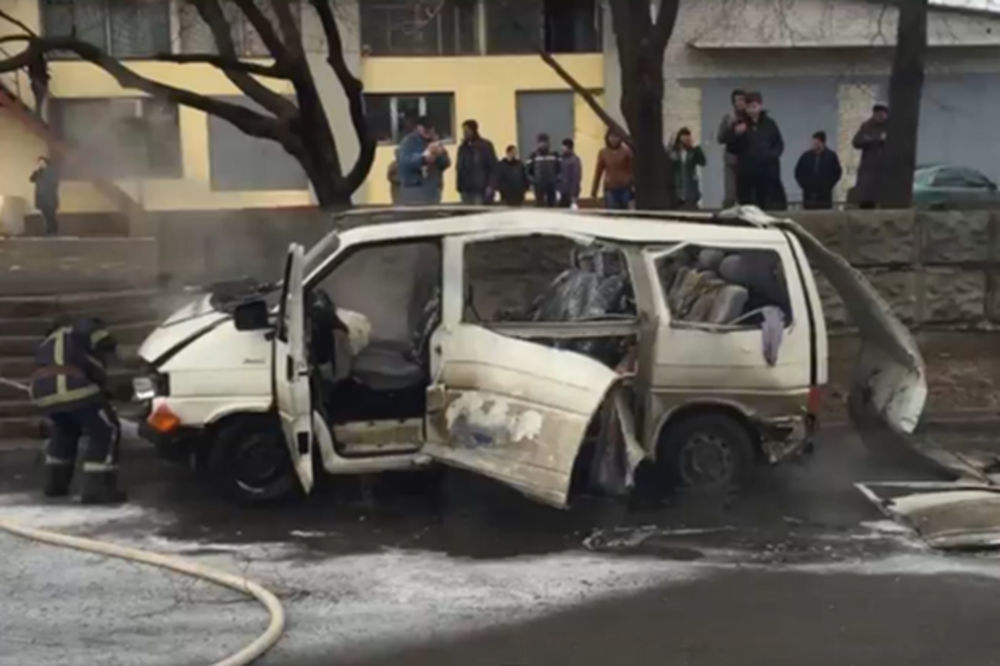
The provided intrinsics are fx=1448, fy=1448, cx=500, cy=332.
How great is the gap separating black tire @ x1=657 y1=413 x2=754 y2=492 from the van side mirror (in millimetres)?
2708

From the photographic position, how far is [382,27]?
3170 cm

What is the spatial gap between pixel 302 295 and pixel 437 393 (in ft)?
3.37

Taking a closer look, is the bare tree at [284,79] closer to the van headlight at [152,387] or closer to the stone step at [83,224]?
the stone step at [83,224]

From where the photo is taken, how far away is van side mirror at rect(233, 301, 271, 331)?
353 inches

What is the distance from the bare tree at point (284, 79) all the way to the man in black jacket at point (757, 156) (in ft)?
13.0

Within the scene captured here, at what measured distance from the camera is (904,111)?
1486 cm

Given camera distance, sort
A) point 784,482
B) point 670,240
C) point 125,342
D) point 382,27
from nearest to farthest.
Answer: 1. point 670,240
2. point 784,482
3. point 125,342
4. point 382,27

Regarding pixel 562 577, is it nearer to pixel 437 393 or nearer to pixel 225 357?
pixel 437 393

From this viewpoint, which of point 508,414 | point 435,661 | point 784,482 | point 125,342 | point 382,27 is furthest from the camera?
point 382,27

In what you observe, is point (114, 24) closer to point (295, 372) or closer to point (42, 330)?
point (42, 330)

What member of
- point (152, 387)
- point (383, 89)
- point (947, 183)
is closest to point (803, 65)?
point (947, 183)

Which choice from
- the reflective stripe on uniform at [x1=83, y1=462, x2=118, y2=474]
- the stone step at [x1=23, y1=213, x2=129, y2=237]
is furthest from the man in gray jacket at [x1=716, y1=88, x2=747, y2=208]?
the stone step at [x1=23, y1=213, x2=129, y2=237]

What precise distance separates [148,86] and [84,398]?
651 centimetres

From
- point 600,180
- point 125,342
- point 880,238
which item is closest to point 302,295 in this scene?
point 125,342
